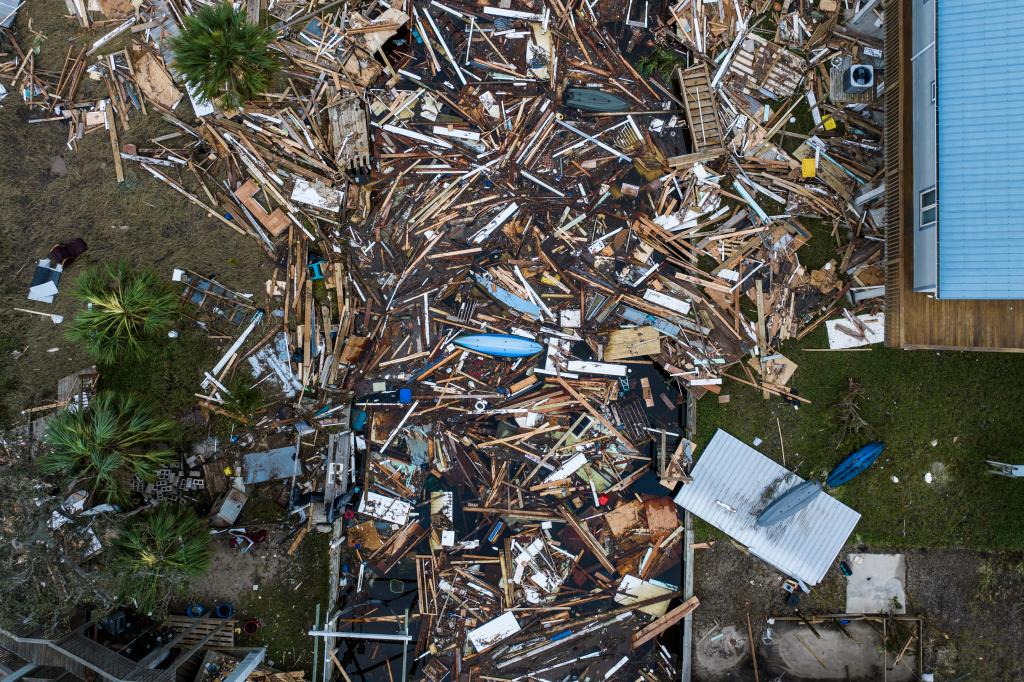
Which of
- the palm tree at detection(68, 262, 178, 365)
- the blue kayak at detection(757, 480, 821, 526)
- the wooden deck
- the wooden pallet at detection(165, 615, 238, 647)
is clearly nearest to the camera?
the wooden deck

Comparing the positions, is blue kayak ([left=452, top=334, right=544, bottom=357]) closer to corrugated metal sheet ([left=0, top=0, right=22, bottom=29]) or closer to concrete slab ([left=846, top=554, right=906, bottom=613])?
concrete slab ([left=846, top=554, right=906, bottom=613])

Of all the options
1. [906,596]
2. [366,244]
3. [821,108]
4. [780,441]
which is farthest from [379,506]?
[821,108]

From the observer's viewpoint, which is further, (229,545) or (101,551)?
(229,545)

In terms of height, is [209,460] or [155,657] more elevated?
[209,460]

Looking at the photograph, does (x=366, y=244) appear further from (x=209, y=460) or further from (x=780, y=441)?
(x=780, y=441)

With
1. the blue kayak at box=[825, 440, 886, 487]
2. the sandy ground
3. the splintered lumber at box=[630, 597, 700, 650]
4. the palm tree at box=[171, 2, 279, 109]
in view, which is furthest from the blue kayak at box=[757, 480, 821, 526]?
the palm tree at box=[171, 2, 279, 109]

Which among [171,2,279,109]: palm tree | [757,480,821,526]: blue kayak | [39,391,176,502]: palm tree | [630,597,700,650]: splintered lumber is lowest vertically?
[630,597,700,650]: splintered lumber
